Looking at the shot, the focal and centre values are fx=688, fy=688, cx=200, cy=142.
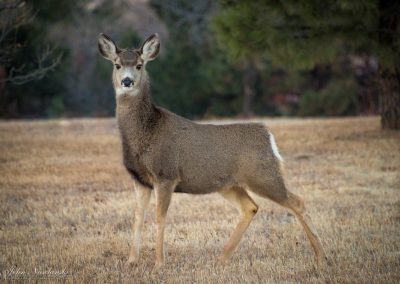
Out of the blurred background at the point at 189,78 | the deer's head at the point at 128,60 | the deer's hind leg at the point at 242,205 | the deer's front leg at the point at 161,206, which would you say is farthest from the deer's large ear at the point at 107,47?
the blurred background at the point at 189,78

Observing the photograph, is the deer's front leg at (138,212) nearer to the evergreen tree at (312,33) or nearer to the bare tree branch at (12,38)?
the bare tree branch at (12,38)

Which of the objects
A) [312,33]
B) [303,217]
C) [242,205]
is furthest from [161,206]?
[312,33]

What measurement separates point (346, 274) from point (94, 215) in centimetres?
429

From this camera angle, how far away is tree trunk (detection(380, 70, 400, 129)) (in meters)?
16.7

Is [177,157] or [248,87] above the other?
[177,157]

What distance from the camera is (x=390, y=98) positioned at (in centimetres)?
1673

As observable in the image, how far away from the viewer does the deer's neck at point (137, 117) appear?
7938 mm

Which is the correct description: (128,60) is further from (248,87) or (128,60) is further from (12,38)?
(248,87)

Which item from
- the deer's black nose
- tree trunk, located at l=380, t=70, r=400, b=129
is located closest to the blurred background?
tree trunk, located at l=380, t=70, r=400, b=129

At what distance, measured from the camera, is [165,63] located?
30172 mm

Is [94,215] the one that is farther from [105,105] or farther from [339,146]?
[105,105]

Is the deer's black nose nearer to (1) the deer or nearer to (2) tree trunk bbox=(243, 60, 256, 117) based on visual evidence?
(1) the deer

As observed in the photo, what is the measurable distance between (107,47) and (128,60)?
45cm

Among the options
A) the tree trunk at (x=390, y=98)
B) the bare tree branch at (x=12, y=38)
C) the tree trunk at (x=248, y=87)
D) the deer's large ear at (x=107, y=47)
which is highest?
the deer's large ear at (x=107, y=47)
